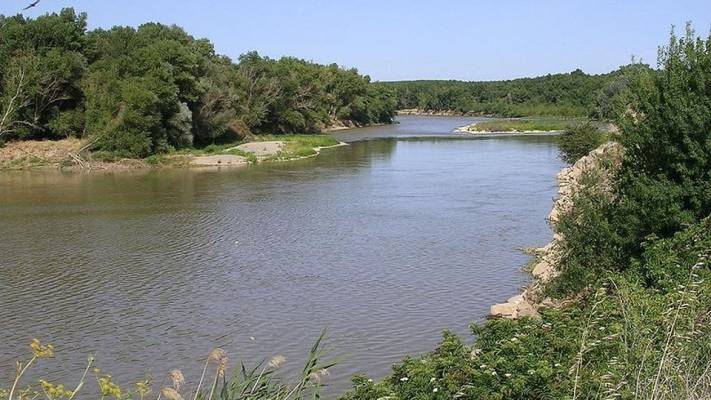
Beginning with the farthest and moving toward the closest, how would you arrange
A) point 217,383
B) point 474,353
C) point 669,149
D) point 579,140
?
point 579,140, point 669,149, point 474,353, point 217,383

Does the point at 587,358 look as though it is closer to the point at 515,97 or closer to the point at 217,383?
the point at 217,383

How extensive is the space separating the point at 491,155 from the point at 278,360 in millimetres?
52587

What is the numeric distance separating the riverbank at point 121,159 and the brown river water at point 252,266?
22.6ft

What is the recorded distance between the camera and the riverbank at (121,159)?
4778 cm

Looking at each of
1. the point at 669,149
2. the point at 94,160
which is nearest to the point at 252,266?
the point at 669,149

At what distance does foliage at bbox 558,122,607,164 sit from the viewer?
37.2 metres

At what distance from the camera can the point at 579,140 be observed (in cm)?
3816

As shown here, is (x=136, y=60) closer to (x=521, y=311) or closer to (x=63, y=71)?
(x=63, y=71)

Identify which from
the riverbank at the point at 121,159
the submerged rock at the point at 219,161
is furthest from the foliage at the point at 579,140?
the submerged rock at the point at 219,161

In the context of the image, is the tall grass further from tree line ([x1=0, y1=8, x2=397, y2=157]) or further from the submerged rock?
the submerged rock

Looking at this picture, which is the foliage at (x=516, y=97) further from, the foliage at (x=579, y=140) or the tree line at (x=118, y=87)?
the foliage at (x=579, y=140)

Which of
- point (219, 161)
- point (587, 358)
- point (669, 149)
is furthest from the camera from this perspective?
point (219, 161)

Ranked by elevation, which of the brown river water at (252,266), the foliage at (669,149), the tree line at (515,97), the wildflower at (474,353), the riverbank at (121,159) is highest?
the tree line at (515,97)

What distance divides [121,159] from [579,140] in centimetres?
2797
